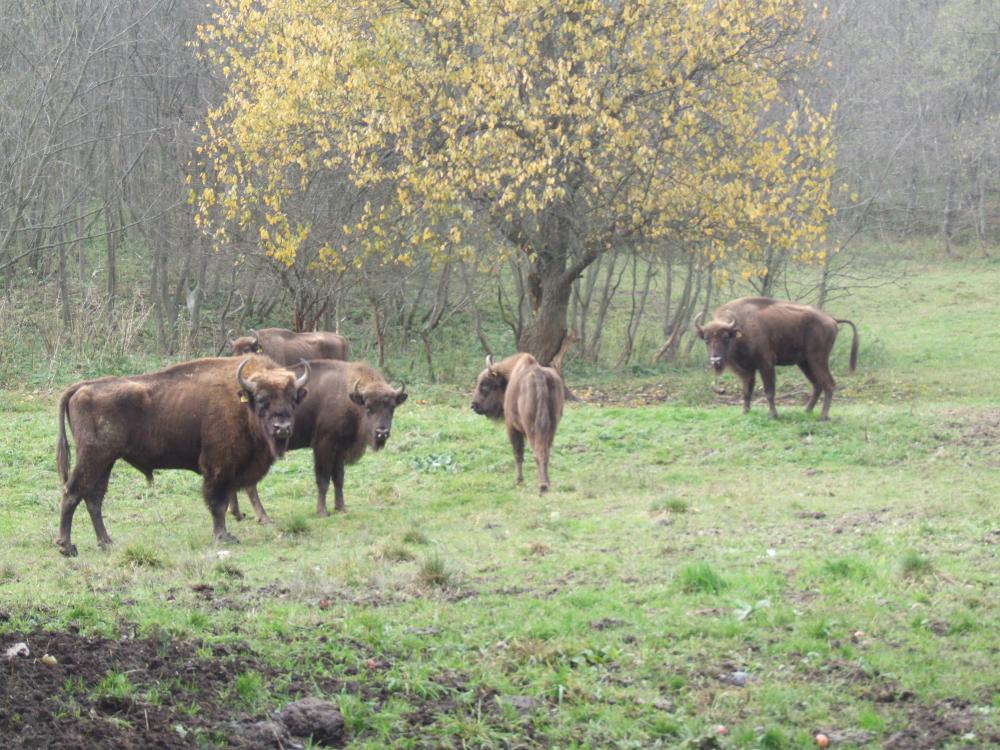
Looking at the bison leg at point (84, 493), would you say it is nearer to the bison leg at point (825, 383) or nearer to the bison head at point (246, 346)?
the bison head at point (246, 346)

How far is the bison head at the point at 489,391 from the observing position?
49.6 feet

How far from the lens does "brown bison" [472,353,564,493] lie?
44.1 ft

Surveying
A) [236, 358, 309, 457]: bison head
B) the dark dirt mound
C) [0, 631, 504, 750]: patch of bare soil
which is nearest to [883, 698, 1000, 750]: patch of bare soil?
[0, 631, 504, 750]: patch of bare soil

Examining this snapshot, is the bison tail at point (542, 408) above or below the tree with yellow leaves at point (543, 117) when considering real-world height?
below

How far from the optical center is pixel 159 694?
5.79 metres

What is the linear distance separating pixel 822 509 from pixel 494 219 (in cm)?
1121

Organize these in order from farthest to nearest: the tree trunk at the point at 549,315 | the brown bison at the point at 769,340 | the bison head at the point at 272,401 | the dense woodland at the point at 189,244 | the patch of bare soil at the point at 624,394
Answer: the tree trunk at the point at 549,315, the dense woodland at the point at 189,244, the patch of bare soil at the point at 624,394, the brown bison at the point at 769,340, the bison head at the point at 272,401

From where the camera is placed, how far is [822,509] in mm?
11695

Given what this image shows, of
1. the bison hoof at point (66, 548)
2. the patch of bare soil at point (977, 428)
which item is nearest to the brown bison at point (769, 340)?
the patch of bare soil at point (977, 428)

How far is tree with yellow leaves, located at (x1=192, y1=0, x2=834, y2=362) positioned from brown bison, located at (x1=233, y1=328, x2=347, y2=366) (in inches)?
88.6

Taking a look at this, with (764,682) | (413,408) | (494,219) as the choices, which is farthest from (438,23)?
(764,682)

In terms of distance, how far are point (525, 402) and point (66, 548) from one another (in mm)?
5415

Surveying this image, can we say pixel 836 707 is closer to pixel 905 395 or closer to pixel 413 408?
pixel 413 408

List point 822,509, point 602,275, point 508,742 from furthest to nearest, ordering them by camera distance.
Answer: point 602,275 → point 822,509 → point 508,742
